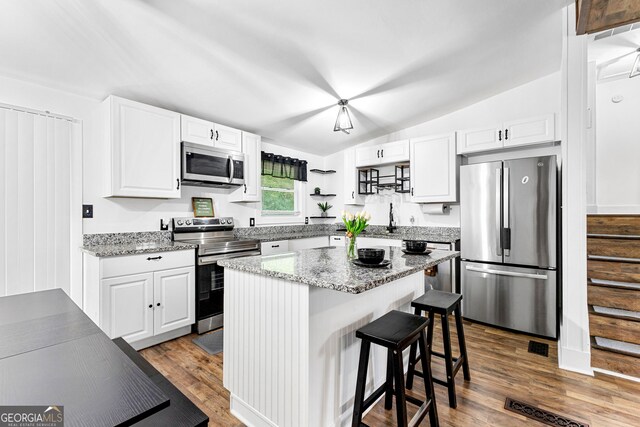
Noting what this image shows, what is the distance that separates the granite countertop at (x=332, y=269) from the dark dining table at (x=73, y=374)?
0.73 m

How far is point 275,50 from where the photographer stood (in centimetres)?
245

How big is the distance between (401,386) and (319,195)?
4195 millimetres

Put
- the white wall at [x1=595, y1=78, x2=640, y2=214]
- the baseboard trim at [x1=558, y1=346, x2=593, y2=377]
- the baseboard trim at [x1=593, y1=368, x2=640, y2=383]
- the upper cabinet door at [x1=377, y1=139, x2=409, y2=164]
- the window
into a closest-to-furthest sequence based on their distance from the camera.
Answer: the baseboard trim at [x1=593, y1=368, x2=640, y2=383], the baseboard trim at [x1=558, y1=346, x2=593, y2=377], the white wall at [x1=595, y1=78, x2=640, y2=214], the upper cabinet door at [x1=377, y1=139, x2=409, y2=164], the window

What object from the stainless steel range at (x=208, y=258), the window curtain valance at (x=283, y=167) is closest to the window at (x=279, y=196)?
the window curtain valance at (x=283, y=167)

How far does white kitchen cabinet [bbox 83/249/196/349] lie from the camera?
2.48m

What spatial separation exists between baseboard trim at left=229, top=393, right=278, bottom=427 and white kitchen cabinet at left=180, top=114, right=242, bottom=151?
8.51 feet

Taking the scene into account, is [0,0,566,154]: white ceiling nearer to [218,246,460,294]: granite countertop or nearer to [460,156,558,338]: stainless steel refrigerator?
[460,156,558,338]: stainless steel refrigerator

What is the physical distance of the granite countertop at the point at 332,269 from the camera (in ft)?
4.31

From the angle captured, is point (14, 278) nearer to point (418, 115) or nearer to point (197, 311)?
point (197, 311)

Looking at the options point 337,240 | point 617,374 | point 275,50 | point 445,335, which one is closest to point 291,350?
point 445,335

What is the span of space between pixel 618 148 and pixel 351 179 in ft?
12.2

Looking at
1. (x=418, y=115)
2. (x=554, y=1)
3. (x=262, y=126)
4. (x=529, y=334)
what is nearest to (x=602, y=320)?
(x=529, y=334)

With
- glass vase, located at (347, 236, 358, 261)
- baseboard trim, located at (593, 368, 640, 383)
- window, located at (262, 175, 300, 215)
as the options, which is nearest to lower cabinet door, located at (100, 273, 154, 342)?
glass vase, located at (347, 236, 358, 261)

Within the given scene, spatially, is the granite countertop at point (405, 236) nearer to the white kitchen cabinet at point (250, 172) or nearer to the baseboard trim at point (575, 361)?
the white kitchen cabinet at point (250, 172)
